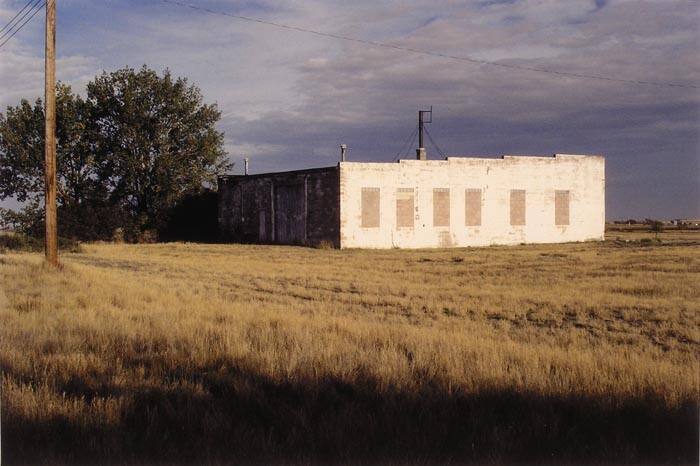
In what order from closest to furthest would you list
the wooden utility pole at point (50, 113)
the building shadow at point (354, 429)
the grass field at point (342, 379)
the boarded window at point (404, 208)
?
the building shadow at point (354, 429) → the grass field at point (342, 379) → the wooden utility pole at point (50, 113) → the boarded window at point (404, 208)

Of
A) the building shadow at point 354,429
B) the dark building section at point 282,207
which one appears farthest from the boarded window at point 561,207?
the building shadow at point 354,429

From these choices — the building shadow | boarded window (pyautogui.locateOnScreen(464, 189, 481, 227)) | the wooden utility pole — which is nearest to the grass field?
the building shadow

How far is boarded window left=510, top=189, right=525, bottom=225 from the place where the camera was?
1423 inches

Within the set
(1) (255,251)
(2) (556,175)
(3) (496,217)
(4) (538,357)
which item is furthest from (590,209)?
(4) (538,357)

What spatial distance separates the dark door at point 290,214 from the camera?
34.0 m

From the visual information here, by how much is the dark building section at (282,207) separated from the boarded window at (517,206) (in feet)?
32.3

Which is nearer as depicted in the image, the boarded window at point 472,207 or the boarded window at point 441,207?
the boarded window at point 441,207

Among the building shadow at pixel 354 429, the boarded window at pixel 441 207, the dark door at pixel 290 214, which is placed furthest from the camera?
the dark door at pixel 290 214

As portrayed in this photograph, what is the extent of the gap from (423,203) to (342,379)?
89.8 ft

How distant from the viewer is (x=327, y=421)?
547 centimetres

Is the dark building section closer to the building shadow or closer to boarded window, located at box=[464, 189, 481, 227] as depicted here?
boarded window, located at box=[464, 189, 481, 227]

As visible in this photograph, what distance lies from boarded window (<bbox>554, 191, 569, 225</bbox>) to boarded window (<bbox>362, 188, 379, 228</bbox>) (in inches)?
430

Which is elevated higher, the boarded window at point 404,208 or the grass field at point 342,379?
the boarded window at point 404,208

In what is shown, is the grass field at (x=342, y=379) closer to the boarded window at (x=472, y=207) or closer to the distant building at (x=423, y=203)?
the distant building at (x=423, y=203)
